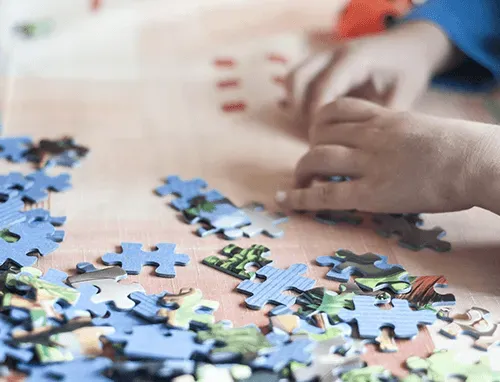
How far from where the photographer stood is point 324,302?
35.6 inches

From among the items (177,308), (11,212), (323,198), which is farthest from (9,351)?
(323,198)

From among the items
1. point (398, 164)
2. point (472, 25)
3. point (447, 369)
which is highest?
point (472, 25)

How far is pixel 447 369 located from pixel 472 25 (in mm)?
900

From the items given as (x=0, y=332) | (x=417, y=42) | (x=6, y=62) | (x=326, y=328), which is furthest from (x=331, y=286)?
(x=6, y=62)

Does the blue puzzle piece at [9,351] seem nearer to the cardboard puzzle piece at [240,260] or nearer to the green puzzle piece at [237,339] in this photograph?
the green puzzle piece at [237,339]

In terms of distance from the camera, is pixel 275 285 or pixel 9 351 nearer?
pixel 9 351

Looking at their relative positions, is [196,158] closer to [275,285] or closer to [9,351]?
[275,285]

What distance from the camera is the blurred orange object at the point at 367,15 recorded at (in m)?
1.68

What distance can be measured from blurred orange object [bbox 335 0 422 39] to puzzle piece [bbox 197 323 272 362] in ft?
3.22

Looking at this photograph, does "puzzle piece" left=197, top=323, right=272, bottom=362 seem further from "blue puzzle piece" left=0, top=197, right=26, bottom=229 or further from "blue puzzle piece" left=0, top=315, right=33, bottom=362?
"blue puzzle piece" left=0, top=197, right=26, bottom=229

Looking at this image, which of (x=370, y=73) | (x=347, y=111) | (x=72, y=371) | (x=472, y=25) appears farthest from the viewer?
(x=472, y=25)

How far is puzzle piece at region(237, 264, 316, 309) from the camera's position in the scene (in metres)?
0.90

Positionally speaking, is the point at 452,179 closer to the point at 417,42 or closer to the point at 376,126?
the point at 376,126

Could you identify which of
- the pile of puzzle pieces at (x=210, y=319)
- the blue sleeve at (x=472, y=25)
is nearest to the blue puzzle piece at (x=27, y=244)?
the pile of puzzle pieces at (x=210, y=319)
